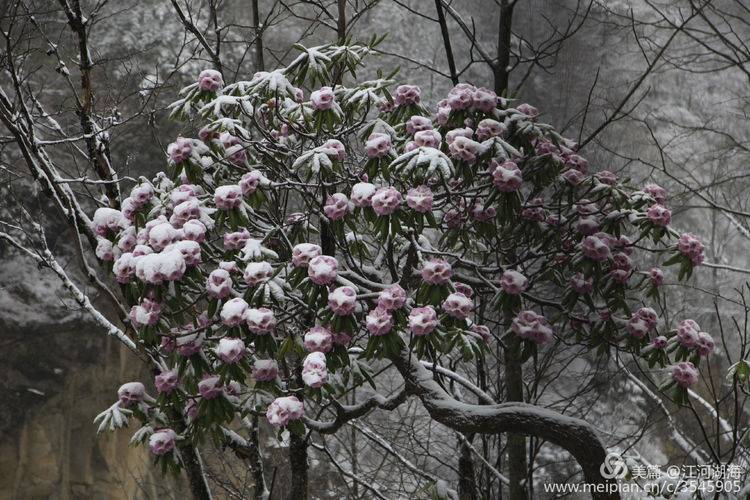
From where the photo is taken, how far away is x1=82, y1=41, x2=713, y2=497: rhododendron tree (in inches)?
92.9

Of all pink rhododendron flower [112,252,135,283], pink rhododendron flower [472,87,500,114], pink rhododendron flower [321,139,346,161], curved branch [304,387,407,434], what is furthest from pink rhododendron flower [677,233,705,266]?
pink rhododendron flower [112,252,135,283]

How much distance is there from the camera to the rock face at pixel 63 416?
8203mm

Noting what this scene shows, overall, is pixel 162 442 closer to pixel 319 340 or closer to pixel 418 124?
pixel 319 340

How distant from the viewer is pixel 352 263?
298 cm

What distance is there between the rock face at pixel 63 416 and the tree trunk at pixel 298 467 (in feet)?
17.9

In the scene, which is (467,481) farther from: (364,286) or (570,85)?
(570,85)

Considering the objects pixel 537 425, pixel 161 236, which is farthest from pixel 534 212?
pixel 161 236

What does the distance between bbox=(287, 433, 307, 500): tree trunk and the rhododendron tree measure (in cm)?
43

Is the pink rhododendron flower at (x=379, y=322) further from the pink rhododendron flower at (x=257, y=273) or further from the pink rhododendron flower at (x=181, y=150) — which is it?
the pink rhododendron flower at (x=181, y=150)

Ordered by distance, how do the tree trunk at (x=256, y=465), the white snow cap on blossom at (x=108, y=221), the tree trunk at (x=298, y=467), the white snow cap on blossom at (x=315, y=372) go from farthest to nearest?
the tree trunk at (x=256, y=465) → the tree trunk at (x=298, y=467) → the white snow cap on blossom at (x=108, y=221) → the white snow cap on blossom at (x=315, y=372)

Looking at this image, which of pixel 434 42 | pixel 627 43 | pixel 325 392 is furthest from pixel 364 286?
pixel 627 43

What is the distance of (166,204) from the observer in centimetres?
270

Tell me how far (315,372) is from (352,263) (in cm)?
80

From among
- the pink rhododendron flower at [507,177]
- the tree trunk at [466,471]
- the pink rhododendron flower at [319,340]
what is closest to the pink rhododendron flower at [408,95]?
the pink rhododendron flower at [507,177]
